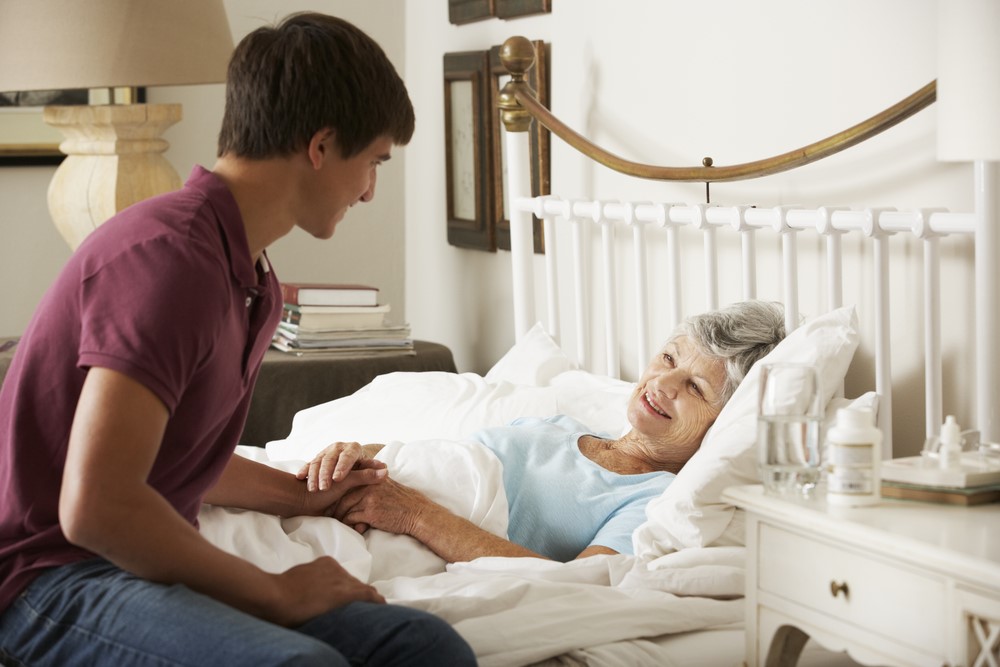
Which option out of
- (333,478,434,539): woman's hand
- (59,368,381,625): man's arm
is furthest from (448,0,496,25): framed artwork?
(59,368,381,625): man's arm

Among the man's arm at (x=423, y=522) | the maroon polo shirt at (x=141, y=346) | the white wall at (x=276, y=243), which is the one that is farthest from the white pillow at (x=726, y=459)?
the white wall at (x=276, y=243)

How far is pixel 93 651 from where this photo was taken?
48.4 inches

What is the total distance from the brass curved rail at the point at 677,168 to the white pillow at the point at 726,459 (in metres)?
0.26

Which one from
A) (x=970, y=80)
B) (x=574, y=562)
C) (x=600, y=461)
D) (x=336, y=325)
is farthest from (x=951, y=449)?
(x=336, y=325)

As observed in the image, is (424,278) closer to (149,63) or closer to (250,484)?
(149,63)

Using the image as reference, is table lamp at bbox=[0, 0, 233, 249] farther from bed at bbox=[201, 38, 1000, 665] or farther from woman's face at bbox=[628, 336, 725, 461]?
woman's face at bbox=[628, 336, 725, 461]

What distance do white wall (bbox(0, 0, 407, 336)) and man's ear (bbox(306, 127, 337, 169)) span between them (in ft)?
6.93

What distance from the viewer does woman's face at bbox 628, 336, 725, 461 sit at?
2018 mm

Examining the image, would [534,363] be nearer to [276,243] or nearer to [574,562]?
[574,562]

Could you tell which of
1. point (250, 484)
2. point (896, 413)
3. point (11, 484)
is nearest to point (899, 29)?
point (896, 413)

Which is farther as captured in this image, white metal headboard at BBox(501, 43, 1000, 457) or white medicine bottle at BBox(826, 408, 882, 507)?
white metal headboard at BBox(501, 43, 1000, 457)

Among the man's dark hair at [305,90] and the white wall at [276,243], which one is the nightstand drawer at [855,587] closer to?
the man's dark hair at [305,90]

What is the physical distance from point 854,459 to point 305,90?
0.70 metres

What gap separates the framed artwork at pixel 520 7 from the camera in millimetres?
2921
